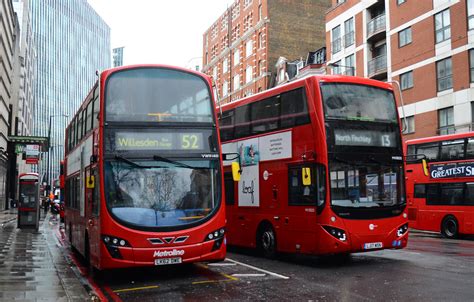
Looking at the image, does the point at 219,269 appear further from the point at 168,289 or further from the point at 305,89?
the point at 305,89

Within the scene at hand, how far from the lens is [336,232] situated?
11.4 meters

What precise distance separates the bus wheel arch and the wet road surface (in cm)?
33

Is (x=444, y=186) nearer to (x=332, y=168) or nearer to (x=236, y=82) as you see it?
(x=332, y=168)

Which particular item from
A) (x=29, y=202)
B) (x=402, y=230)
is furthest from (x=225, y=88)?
(x=402, y=230)

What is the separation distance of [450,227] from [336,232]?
11.9 meters

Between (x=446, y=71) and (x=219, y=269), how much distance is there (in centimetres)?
2435

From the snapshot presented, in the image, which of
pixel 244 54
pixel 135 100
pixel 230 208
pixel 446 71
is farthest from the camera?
pixel 244 54

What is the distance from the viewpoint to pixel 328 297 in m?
8.29

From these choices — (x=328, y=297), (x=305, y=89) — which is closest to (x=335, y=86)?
(x=305, y=89)

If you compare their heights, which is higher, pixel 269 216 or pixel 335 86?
pixel 335 86

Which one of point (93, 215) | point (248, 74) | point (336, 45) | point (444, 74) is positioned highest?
point (248, 74)

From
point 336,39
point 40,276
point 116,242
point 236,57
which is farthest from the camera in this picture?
point 236,57

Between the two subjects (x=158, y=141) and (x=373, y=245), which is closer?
(x=158, y=141)

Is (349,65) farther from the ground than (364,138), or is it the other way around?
(349,65)
